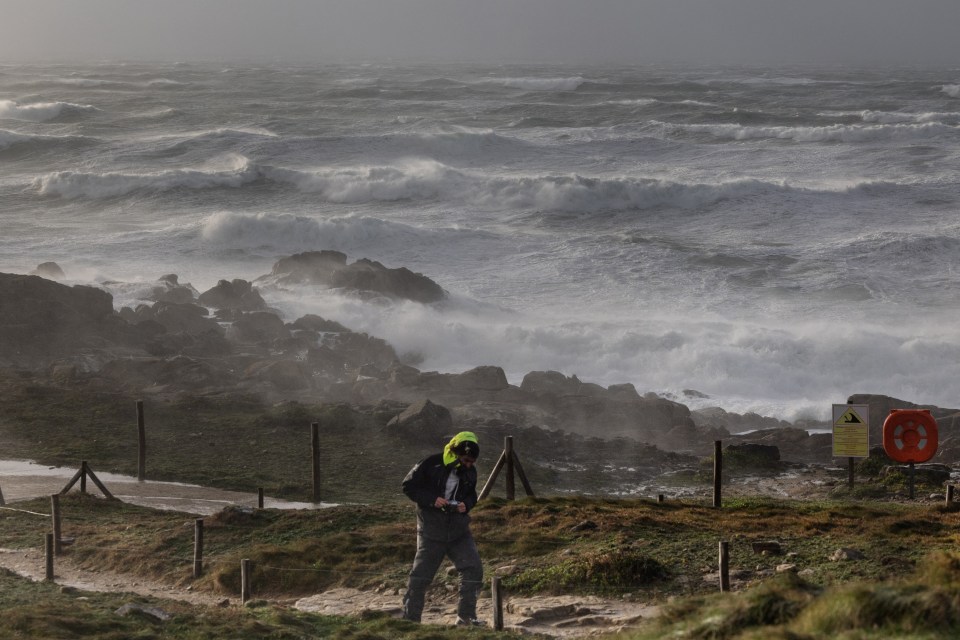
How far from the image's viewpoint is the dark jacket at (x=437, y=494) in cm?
996

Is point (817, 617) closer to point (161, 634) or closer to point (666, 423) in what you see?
point (161, 634)

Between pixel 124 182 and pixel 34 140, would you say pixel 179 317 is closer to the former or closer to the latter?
pixel 124 182

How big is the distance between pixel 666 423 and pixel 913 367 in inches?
338

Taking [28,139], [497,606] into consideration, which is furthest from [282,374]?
[28,139]

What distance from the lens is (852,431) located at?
1585 centimetres

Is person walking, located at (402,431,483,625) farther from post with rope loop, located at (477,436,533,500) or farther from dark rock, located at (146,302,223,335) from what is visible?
dark rock, located at (146,302,223,335)

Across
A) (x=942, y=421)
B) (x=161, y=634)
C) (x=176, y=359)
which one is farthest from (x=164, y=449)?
(x=942, y=421)

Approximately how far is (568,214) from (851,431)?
115 ft

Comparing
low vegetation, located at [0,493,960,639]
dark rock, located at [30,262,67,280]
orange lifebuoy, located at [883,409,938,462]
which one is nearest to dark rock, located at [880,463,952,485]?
orange lifebuoy, located at [883,409,938,462]

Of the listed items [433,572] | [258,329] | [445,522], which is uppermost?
[258,329]

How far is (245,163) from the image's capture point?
60.4 meters

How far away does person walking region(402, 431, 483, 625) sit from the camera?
9.95m

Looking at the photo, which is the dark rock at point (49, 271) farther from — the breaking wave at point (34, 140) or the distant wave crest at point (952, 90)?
the distant wave crest at point (952, 90)

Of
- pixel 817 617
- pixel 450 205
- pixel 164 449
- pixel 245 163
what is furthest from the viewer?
pixel 245 163
